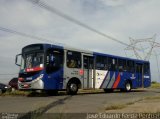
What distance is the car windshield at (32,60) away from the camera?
63.1 feet

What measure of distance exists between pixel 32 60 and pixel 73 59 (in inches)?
108

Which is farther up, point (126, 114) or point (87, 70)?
point (87, 70)

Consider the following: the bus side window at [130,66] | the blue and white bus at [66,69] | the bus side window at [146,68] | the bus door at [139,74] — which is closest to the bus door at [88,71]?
the blue and white bus at [66,69]

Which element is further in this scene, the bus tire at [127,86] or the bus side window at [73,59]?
the bus tire at [127,86]

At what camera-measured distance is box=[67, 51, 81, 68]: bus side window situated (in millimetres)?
20617

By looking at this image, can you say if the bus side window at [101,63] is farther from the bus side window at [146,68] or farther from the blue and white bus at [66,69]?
the bus side window at [146,68]

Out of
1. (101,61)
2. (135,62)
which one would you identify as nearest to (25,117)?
(101,61)

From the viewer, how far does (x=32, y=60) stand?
779 inches

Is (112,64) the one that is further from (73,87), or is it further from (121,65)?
(73,87)

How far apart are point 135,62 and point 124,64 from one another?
6.11ft

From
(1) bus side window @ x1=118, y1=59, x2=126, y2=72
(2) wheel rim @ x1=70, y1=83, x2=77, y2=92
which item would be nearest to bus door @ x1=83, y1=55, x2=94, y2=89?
(2) wheel rim @ x1=70, y1=83, x2=77, y2=92

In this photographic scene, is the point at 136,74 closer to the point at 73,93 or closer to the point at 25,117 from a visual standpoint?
the point at 73,93

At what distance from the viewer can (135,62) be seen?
2814 cm

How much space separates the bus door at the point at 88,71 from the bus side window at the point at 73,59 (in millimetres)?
678
